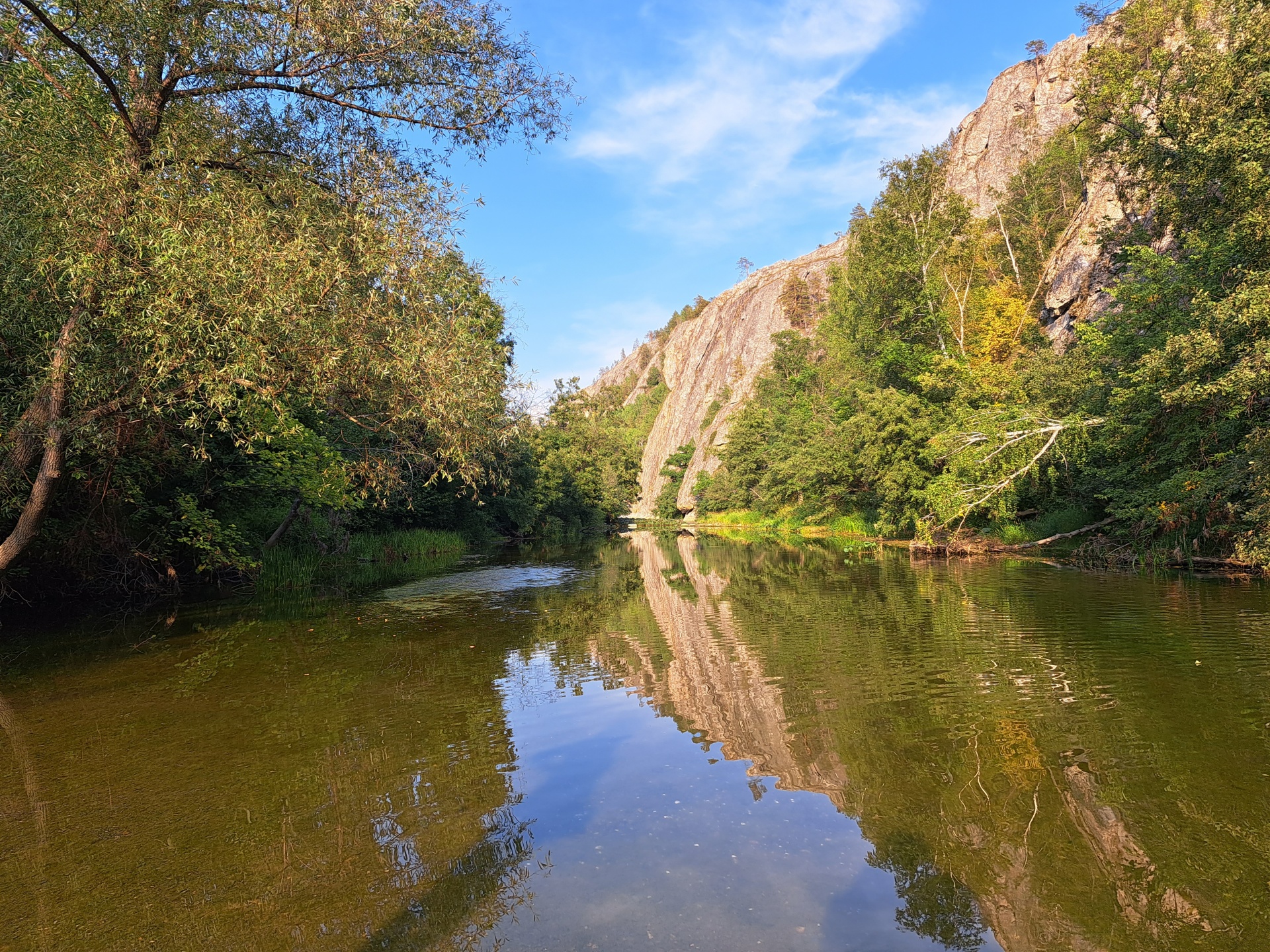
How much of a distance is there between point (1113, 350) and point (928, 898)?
20.5 m

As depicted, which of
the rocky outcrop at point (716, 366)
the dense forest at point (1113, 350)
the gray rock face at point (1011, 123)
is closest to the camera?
the dense forest at point (1113, 350)

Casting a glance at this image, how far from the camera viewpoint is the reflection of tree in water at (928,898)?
366 centimetres

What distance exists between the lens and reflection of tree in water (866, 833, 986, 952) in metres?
3.66

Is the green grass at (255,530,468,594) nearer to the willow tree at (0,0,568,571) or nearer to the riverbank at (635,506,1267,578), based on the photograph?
the willow tree at (0,0,568,571)

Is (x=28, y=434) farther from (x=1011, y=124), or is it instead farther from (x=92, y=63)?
(x=1011, y=124)

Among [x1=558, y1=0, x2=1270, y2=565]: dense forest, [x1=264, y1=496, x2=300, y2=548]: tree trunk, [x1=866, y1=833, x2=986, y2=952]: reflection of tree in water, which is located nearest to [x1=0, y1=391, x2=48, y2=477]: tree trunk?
[x1=264, y1=496, x2=300, y2=548]: tree trunk

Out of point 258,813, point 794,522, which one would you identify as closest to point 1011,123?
point 794,522

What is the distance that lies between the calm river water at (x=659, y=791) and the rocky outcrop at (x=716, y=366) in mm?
63440

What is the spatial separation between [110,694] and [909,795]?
9.14 m

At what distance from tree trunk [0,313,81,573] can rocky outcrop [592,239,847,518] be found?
210 feet

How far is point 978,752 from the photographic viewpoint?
5.90 meters

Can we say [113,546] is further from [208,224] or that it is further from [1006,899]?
[1006,899]

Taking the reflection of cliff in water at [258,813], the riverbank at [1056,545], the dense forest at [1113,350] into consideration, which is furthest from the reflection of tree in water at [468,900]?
the riverbank at [1056,545]

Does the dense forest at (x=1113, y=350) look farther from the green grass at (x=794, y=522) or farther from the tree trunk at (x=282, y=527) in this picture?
the tree trunk at (x=282, y=527)
